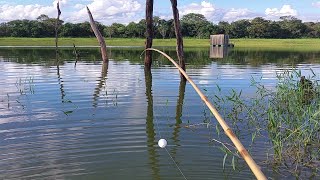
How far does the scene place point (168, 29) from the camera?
112938 mm

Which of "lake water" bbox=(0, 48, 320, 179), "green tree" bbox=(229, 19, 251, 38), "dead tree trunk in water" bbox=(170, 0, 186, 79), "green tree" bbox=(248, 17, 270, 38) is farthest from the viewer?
"green tree" bbox=(229, 19, 251, 38)

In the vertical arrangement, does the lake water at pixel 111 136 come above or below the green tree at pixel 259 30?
below

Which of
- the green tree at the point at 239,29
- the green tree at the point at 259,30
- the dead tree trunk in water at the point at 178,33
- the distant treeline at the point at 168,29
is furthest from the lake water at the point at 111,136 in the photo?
the green tree at the point at 259,30

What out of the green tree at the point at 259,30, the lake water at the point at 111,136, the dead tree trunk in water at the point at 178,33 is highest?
the green tree at the point at 259,30

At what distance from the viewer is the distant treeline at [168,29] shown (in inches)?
4232

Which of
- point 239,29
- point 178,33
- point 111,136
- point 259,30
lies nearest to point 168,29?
point 239,29

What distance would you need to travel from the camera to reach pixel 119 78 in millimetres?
22828

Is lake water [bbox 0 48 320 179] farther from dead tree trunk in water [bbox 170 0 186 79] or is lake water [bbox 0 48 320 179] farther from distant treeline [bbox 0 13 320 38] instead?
distant treeline [bbox 0 13 320 38]

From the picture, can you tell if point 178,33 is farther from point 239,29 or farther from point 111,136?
point 239,29

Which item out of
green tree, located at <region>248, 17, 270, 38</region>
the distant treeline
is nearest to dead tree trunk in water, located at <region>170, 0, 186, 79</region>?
the distant treeline

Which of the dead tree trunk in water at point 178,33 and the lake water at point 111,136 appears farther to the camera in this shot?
the dead tree trunk in water at point 178,33

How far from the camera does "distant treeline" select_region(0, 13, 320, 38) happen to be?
4232 inches

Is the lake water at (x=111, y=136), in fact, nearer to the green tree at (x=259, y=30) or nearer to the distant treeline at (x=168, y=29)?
the distant treeline at (x=168, y=29)

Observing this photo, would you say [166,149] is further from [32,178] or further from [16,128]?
[16,128]
